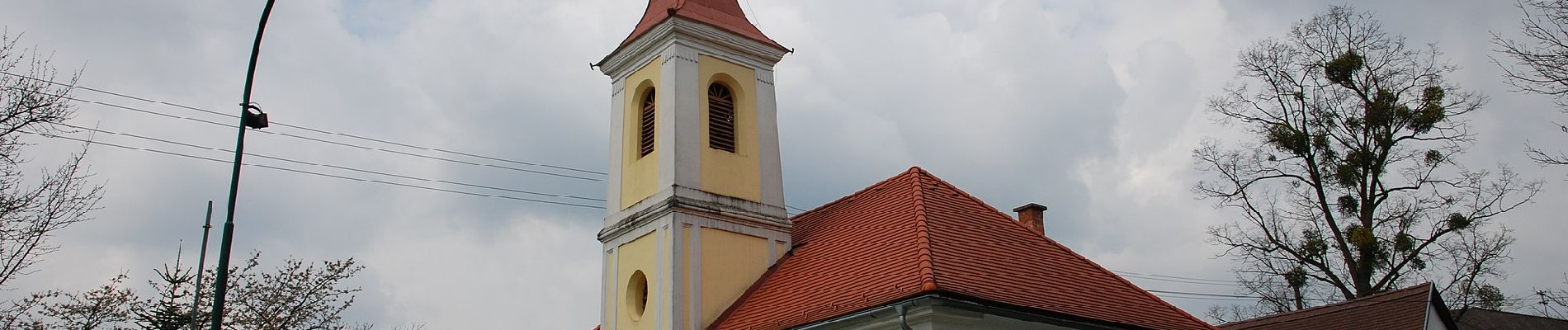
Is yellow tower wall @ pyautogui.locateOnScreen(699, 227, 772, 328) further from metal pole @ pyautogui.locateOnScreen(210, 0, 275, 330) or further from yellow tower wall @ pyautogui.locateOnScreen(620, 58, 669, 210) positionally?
metal pole @ pyautogui.locateOnScreen(210, 0, 275, 330)

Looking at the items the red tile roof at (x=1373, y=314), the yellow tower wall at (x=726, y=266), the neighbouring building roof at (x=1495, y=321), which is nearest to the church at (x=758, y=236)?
the yellow tower wall at (x=726, y=266)

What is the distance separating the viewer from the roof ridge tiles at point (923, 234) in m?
14.7

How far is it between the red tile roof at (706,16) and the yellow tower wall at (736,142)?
62cm

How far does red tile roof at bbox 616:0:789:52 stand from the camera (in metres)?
20.7

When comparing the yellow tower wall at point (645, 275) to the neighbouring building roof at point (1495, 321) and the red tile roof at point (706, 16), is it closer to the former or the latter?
the red tile roof at point (706, 16)

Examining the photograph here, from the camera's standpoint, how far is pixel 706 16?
21.0 meters

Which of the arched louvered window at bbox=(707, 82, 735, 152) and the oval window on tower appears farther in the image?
the arched louvered window at bbox=(707, 82, 735, 152)

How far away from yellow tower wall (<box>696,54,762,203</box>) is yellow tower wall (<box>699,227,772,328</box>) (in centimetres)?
79

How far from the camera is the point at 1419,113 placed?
25.0 metres

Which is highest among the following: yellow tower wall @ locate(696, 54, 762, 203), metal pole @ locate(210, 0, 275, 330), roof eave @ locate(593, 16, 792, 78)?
roof eave @ locate(593, 16, 792, 78)

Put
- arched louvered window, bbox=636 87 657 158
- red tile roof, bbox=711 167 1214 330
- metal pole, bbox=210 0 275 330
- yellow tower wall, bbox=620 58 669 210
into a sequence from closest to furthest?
metal pole, bbox=210 0 275 330 → red tile roof, bbox=711 167 1214 330 → yellow tower wall, bbox=620 58 669 210 → arched louvered window, bbox=636 87 657 158

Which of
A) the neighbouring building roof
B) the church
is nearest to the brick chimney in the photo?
the church

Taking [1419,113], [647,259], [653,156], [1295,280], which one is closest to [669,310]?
[647,259]

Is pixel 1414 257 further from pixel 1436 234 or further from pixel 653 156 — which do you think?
pixel 653 156
